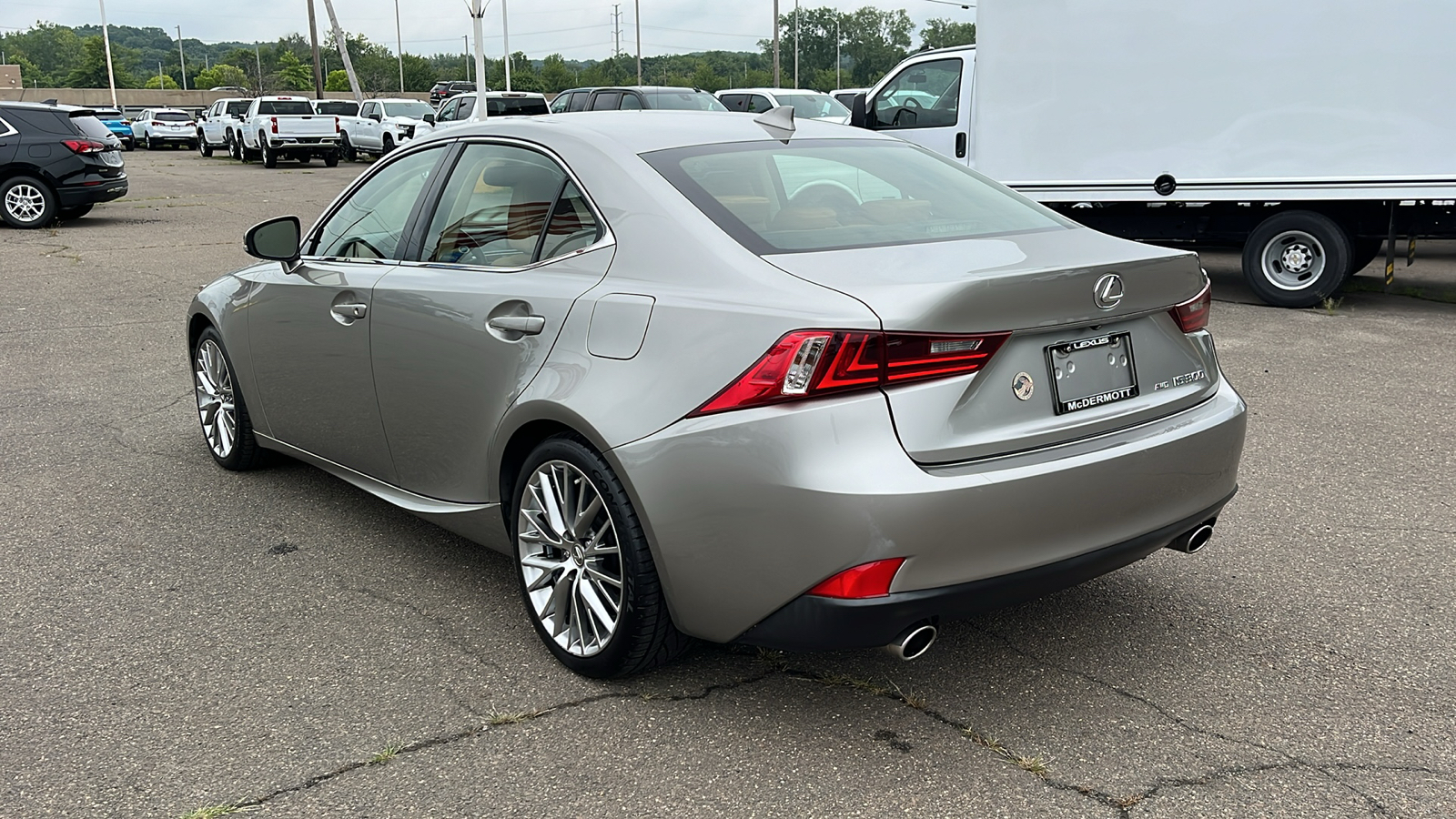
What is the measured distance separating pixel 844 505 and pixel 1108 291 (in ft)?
3.13

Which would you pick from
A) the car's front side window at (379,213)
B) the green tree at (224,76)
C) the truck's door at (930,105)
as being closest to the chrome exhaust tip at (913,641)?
the car's front side window at (379,213)

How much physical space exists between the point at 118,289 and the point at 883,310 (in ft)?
Result: 35.1

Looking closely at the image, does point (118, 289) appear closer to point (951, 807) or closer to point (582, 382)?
point (582, 382)

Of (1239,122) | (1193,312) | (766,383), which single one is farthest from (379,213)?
(1239,122)

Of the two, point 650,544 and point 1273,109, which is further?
point 1273,109

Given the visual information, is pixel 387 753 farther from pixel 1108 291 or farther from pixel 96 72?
A: pixel 96 72

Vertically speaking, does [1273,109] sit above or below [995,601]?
above

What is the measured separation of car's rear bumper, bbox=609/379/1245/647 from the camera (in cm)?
276

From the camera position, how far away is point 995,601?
2.93m

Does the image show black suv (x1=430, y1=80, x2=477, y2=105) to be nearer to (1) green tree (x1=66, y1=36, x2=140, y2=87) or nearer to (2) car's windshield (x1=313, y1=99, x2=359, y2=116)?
(2) car's windshield (x1=313, y1=99, x2=359, y2=116)

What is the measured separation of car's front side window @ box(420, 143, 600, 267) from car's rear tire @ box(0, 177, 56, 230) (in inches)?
608

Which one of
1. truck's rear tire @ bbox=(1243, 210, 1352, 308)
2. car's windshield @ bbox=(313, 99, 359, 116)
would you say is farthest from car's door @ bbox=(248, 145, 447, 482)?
car's windshield @ bbox=(313, 99, 359, 116)

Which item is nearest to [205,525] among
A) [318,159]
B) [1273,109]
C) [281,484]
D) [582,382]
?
[281,484]

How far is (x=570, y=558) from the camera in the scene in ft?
11.4
